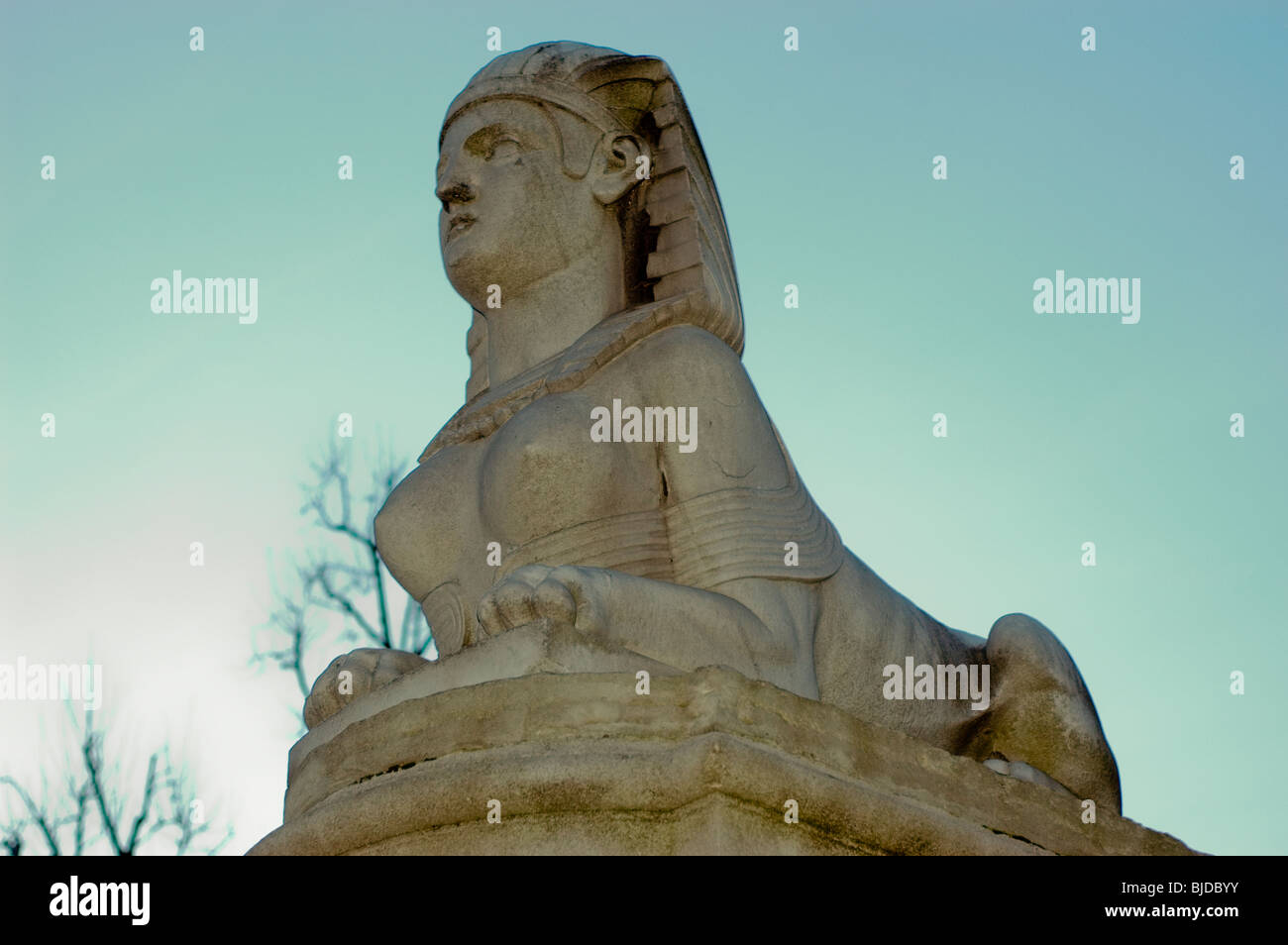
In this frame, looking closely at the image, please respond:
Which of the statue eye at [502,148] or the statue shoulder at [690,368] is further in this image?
the statue eye at [502,148]

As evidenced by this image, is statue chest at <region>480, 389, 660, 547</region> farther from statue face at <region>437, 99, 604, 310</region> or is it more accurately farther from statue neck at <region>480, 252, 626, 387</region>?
statue face at <region>437, 99, 604, 310</region>

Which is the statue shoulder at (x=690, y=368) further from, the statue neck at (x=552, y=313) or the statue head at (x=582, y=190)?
the statue neck at (x=552, y=313)

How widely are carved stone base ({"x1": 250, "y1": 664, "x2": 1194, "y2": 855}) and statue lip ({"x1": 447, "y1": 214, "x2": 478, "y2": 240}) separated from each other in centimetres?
196

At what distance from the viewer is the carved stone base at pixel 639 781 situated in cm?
536

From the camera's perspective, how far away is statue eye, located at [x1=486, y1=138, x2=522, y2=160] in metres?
7.48

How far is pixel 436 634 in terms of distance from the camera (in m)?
6.92

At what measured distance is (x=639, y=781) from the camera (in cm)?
538

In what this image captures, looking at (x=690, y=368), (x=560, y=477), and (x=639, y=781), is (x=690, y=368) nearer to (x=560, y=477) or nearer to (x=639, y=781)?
(x=560, y=477)

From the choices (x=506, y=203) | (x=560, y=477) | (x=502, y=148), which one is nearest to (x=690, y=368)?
(x=560, y=477)

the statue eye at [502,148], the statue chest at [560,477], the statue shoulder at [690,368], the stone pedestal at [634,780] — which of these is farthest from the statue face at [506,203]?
the stone pedestal at [634,780]

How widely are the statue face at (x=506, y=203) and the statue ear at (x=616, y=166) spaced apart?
5cm
